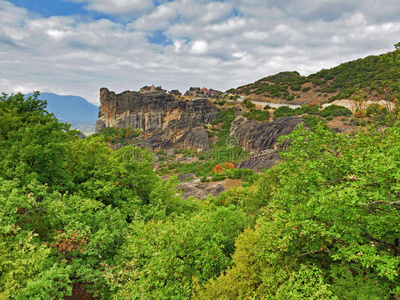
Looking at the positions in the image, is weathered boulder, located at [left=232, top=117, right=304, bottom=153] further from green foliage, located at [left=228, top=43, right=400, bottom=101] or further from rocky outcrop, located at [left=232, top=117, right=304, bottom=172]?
green foliage, located at [left=228, top=43, right=400, bottom=101]

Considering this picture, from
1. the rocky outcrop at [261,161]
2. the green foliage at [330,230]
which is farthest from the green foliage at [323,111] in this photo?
the green foliage at [330,230]

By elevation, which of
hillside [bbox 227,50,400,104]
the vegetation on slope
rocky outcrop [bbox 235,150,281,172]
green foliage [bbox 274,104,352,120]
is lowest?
rocky outcrop [bbox 235,150,281,172]

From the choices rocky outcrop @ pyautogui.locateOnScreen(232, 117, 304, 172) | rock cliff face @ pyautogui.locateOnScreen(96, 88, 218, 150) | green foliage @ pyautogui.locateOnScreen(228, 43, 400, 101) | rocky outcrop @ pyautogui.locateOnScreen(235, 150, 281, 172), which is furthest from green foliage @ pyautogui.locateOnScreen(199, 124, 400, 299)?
rock cliff face @ pyautogui.locateOnScreen(96, 88, 218, 150)

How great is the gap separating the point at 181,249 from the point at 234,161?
5287cm

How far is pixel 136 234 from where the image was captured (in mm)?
13641

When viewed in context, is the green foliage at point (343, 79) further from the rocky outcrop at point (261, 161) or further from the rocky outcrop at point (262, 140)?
the rocky outcrop at point (261, 161)

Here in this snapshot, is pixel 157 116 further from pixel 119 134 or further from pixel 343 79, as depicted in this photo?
pixel 343 79

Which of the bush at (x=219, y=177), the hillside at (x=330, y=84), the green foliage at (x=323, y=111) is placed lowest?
the bush at (x=219, y=177)

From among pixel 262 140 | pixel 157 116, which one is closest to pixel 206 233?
pixel 262 140

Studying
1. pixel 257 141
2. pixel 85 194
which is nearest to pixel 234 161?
pixel 257 141

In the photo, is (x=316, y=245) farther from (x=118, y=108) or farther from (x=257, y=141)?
(x=118, y=108)

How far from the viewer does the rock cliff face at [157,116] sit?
92.8 meters

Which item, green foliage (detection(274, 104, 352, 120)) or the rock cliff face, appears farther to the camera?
the rock cliff face

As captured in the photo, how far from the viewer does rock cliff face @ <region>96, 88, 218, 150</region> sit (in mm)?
92844
